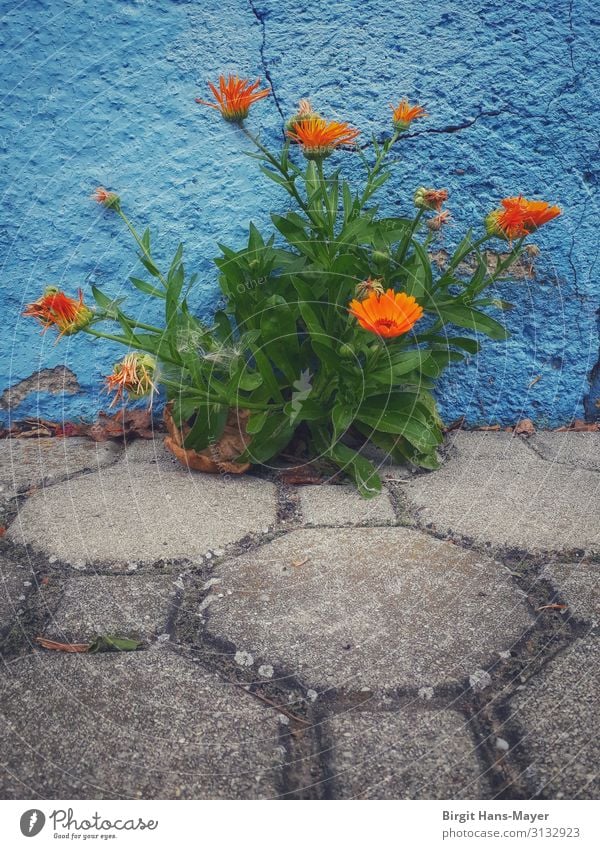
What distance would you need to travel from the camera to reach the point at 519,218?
1377 mm

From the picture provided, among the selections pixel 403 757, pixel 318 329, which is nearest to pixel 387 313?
pixel 318 329

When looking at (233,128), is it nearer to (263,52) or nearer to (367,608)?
(263,52)

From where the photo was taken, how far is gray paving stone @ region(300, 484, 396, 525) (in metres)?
1.35

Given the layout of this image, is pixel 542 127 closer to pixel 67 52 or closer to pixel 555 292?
pixel 555 292

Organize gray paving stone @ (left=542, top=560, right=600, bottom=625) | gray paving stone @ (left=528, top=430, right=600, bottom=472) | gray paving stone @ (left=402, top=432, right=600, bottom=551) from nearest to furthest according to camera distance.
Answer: gray paving stone @ (left=542, top=560, right=600, bottom=625)
gray paving stone @ (left=402, top=432, right=600, bottom=551)
gray paving stone @ (left=528, top=430, right=600, bottom=472)

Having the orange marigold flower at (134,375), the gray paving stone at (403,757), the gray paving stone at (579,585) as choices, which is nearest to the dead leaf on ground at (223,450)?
the orange marigold flower at (134,375)

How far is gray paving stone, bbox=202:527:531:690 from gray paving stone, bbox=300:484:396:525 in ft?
0.20

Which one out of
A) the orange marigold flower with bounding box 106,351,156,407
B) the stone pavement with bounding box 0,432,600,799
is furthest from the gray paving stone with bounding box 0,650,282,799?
the orange marigold flower with bounding box 106,351,156,407

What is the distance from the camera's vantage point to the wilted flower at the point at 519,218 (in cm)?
138

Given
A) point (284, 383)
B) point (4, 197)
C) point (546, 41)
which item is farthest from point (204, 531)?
point (546, 41)

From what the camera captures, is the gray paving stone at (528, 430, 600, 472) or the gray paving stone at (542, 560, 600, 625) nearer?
the gray paving stone at (542, 560, 600, 625)

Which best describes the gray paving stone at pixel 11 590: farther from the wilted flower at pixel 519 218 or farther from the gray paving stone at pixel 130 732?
the wilted flower at pixel 519 218

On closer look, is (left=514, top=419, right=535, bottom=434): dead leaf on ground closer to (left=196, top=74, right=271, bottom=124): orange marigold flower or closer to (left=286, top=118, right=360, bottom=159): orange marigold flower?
(left=286, top=118, right=360, bottom=159): orange marigold flower

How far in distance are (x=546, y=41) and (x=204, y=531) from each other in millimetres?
1326
